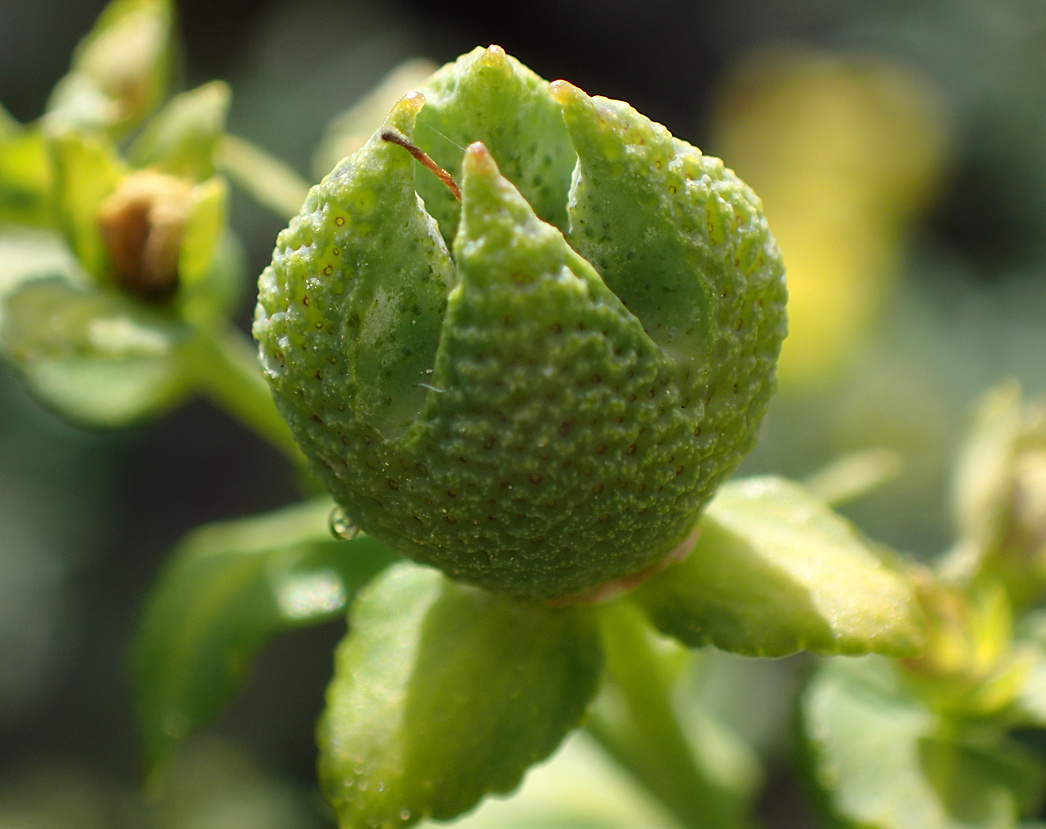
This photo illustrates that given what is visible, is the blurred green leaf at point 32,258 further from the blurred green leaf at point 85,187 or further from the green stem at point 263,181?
the green stem at point 263,181

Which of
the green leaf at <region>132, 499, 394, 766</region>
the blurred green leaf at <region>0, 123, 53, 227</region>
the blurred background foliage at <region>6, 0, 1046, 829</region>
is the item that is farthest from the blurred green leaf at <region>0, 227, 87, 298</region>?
the blurred background foliage at <region>6, 0, 1046, 829</region>

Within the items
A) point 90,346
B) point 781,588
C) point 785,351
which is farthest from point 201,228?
point 785,351

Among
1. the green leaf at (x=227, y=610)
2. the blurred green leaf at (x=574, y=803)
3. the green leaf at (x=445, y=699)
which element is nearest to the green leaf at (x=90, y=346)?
the green leaf at (x=227, y=610)

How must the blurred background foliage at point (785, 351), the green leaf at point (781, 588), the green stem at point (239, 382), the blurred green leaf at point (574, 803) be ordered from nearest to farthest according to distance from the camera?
the green leaf at point (781, 588) < the green stem at point (239, 382) < the blurred green leaf at point (574, 803) < the blurred background foliage at point (785, 351)

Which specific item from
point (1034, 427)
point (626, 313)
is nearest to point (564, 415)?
point (626, 313)

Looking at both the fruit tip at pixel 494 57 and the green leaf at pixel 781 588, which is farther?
the green leaf at pixel 781 588

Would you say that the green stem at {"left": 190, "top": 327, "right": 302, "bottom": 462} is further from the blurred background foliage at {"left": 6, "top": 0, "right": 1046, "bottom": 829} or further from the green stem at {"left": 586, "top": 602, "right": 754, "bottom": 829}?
the blurred background foliage at {"left": 6, "top": 0, "right": 1046, "bottom": 829}

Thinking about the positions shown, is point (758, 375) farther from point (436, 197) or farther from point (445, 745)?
point (445, 745)
